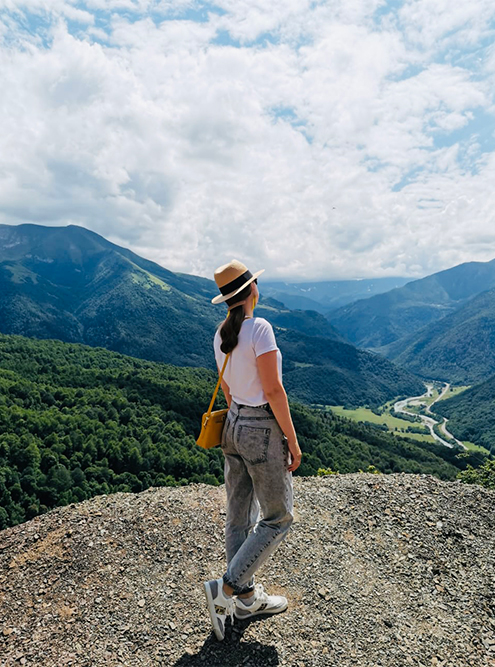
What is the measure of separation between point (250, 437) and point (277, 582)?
3.04 m

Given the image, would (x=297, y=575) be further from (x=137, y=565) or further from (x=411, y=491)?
(x=411, y=491)

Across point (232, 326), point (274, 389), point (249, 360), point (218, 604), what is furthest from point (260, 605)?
point (232, 326)

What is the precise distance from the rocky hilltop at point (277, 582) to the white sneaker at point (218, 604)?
11.2 inches

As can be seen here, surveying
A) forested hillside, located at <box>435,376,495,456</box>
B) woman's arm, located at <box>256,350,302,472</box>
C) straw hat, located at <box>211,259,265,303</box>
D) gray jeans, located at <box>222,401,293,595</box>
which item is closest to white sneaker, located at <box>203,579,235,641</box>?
gray jeans, located at <box>222,401,293,595</box>

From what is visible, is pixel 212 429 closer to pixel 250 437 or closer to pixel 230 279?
pixel 250 437

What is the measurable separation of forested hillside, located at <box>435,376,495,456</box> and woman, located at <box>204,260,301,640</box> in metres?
144

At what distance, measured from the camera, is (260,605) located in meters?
4.62

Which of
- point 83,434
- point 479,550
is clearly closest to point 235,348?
point 479,550

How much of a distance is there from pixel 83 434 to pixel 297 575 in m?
41.3

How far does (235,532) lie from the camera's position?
459 cm

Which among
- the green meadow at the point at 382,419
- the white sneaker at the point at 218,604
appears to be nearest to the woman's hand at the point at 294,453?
the white sneaker at the point at 218,604

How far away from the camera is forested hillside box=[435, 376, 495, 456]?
13238 centimetres

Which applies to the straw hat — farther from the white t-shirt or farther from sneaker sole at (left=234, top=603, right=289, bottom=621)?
sneaker sole at (left=234, top=603, right=289, bottom=621)

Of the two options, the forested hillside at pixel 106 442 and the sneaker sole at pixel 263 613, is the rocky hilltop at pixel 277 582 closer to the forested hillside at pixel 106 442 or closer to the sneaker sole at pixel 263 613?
the sneaker sole at pixel 263 613
